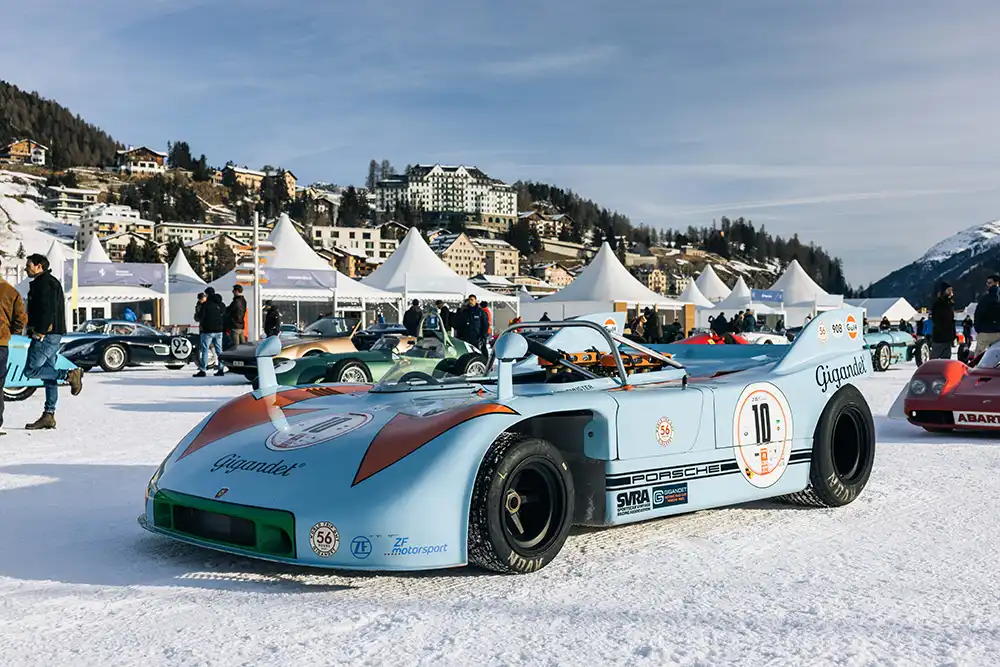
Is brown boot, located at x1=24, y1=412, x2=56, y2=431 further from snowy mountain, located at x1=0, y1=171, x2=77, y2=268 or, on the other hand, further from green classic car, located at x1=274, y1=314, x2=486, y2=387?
snowy mountain, located at x1=0, y1=171, x2=77, y2=268

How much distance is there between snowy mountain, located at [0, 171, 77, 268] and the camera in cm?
16462

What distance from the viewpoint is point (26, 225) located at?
17762 centimetres

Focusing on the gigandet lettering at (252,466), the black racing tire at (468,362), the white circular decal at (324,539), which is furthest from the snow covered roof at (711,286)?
the white circular decal at (324,539)

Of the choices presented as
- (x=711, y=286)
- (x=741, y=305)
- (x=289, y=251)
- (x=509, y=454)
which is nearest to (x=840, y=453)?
(x=509, y=454)

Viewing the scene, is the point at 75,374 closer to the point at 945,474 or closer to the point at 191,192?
the point at 945,474

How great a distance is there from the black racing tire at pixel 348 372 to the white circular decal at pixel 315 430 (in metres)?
7.32

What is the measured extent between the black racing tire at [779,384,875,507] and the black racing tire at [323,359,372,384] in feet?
23.7

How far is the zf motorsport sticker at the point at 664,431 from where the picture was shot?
4.62 m

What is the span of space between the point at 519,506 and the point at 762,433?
173cm

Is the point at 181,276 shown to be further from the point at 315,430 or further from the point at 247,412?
the point at 315,430

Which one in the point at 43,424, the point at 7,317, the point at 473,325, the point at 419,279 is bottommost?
the point at 43,424

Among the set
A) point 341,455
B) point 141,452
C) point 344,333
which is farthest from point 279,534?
point 344,333

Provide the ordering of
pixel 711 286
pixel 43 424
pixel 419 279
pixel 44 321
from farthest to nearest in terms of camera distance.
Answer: pixel 711 286
pixel 419 279
pixel 43 424
pixel 44 321

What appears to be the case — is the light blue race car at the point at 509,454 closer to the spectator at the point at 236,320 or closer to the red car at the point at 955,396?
the red car at the point at 955,396
